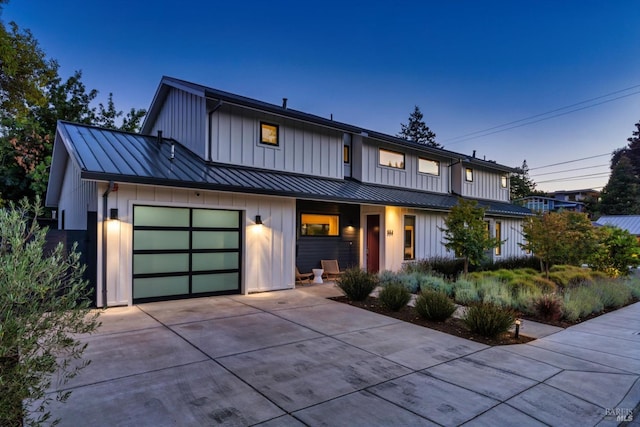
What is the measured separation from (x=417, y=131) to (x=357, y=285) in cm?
3837

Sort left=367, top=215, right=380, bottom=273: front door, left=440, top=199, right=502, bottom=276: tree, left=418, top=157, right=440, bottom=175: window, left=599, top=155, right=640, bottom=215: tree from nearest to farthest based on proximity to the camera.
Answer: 1. left=440, top=199, right=502, bottom=276: tree
2. left=367, top=215, right=380, bottom=273: front door
3. left=418, top=157, right=440, bottom=175: window
4. left=599, top=155, right=640, bottom=215: tree

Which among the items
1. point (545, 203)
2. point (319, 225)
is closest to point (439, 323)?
point (319, 225)

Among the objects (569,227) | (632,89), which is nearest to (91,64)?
(569,227)

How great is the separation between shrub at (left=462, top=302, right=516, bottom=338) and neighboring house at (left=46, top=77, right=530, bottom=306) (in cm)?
514

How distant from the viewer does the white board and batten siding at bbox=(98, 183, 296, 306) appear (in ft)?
24.4

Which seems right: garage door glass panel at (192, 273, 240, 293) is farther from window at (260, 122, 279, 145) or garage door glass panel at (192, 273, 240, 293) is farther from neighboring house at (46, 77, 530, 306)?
window at (260, 122, 279, 145)

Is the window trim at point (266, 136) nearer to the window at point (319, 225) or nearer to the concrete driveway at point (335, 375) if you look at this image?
the window at point (319, 225)

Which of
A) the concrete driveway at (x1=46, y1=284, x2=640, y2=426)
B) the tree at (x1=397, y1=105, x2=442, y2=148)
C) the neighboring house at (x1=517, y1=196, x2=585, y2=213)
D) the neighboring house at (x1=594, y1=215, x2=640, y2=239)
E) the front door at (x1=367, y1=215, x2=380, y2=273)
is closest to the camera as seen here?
the concrete driveway at (x1=46, y1=284, x2=640, y2=426)

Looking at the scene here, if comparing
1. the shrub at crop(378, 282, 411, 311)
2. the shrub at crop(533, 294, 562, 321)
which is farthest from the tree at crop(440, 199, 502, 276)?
the shrub at crop(378, 282, 411, 311)

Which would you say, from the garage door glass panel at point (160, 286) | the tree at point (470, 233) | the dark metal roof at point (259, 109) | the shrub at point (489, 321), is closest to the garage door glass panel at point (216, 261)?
the garage door glass panel at point (160, 286)

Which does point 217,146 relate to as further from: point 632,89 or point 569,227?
point 632,89

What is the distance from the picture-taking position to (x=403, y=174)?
1517 centimetres

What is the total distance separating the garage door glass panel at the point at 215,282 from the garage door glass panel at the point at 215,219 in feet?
4.24

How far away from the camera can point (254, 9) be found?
15.2 meters
